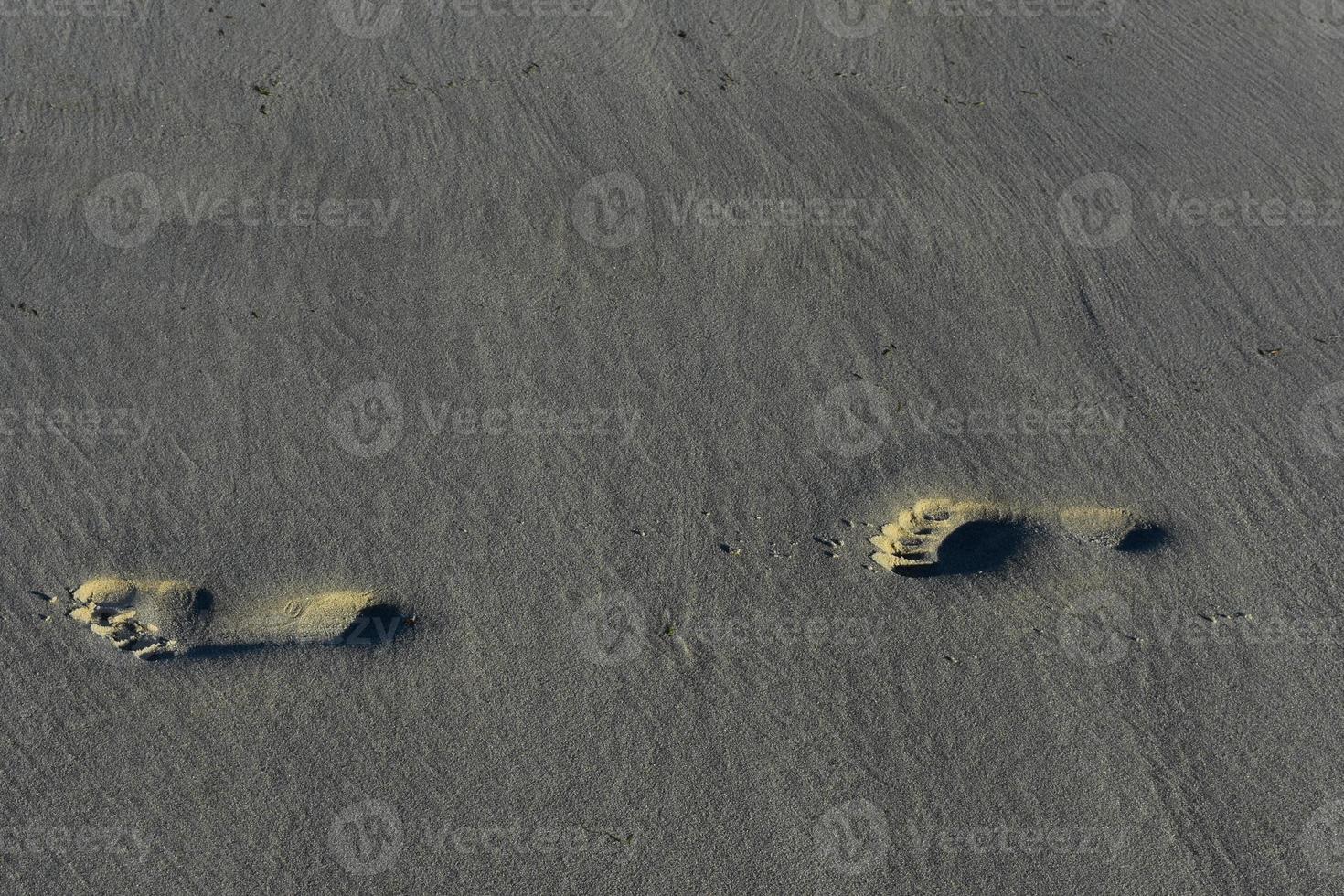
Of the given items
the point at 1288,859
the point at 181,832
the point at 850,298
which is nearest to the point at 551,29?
the point at 850,298

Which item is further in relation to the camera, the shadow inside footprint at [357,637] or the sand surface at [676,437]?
the shadow inside footprint at [357,637]

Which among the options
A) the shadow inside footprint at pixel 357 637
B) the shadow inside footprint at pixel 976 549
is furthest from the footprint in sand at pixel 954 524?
the shadow inside footprint at pixel 357 637

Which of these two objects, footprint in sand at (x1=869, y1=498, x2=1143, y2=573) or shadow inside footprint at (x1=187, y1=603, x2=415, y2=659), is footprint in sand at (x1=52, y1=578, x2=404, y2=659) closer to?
shadow inside footprint at (x1=187, y1=603, x2=415, y2=659)

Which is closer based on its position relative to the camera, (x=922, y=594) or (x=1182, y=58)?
(x=922, y=594)

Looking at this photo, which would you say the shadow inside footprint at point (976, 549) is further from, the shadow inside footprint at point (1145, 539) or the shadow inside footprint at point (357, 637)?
the shadow inside footprint at point (357, 637)

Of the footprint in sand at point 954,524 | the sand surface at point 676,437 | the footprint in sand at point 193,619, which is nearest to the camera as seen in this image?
the sand surface at point 676,437

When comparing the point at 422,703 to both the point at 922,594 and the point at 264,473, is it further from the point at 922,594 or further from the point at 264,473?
the point at 922,594
